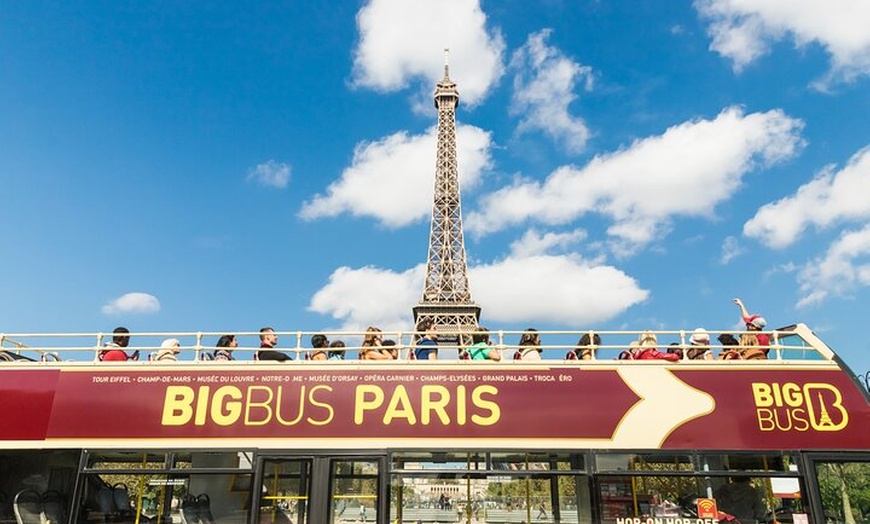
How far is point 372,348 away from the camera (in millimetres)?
7836

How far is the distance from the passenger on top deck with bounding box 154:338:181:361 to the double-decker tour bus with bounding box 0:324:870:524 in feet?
0.34

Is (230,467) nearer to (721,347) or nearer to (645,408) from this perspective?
(645,408)

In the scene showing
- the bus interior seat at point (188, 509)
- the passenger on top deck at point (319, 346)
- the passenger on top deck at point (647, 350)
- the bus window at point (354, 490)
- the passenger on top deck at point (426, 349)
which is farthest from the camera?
the passenger on top deck at point (319, 346)

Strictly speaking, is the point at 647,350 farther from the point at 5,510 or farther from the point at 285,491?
the point at 5,510

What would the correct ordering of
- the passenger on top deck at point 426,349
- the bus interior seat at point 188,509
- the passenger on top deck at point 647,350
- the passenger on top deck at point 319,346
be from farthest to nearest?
the passenger on top deck at point 319,346
the passenger on top deck at point 426,349
the passenger on top deck at point 647,350
the bus interior seat at point 188,509

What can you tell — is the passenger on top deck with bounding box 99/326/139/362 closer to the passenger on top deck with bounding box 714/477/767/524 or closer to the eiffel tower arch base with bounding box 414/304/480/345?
the passenger on top deck with bounding box 714/477/767/524

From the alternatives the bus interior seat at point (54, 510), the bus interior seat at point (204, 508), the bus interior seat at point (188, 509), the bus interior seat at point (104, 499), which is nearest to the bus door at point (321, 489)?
the bus interior seat at point (204, 508)

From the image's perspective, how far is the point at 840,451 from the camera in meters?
7.34

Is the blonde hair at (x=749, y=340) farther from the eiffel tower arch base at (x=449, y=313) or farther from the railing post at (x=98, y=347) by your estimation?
the eiffel tower arch base at (x=449, y=313)

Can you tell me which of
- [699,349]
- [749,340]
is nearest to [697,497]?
[699,349]

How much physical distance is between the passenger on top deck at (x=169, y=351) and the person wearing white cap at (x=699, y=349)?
6.47 m

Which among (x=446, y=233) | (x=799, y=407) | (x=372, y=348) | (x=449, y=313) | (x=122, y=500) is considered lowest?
(x=122, y=500)

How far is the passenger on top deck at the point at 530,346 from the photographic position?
25.9ft

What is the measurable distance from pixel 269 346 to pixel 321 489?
6.51 feet
